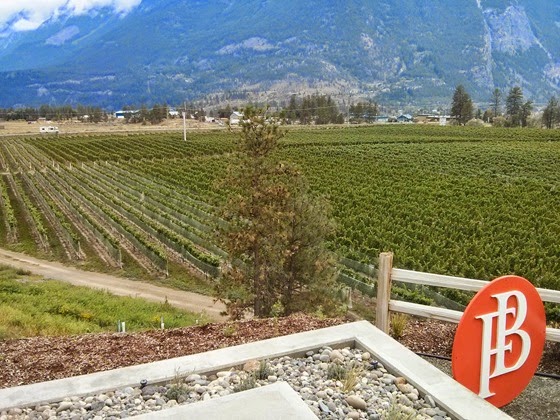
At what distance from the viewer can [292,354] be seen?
574cm

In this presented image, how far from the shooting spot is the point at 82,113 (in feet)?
595

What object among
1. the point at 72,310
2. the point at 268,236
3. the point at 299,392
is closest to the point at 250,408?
the point at 299,392

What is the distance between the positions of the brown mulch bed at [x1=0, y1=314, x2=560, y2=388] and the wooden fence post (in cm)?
70

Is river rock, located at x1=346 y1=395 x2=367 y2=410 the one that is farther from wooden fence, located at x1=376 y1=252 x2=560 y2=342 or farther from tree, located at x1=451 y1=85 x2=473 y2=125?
tree, located at x1=451 y1=85 x2=473 y2=125

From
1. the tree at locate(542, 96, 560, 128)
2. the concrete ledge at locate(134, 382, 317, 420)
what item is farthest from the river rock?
the tree at locate(542, 96, 560, 128)

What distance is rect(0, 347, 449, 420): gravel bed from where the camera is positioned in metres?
4.63

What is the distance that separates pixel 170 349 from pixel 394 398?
9.53ft

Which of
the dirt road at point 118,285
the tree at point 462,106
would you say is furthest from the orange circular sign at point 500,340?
the tree at point 462,106

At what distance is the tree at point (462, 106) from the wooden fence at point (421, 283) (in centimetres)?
13605

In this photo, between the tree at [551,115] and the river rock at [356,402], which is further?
the tree at [551,115]

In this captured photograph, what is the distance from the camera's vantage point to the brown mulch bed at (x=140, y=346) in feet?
19.5

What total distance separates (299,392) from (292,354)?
0.81 m

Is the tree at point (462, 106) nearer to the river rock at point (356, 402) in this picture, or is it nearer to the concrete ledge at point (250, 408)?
the river rock at point (356, 402)

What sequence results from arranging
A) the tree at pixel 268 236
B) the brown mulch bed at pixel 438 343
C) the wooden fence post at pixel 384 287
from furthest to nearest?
the tree at pixel 268 236 → the brown mulch bed at pixel 438 343 → the wooden fence post at pixel 384 287
